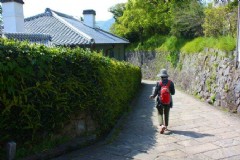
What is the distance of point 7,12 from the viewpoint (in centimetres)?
1320

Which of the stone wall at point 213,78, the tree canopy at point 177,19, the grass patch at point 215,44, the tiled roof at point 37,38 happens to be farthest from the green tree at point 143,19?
the tiled roof at point 37,38

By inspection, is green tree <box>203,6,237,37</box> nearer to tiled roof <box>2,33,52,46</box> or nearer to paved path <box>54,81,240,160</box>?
paved path <box>54,81,240,160</box>

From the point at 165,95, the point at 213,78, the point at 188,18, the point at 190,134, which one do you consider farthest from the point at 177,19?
the point at 190,134

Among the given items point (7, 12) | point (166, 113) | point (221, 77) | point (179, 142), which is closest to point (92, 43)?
point (7, 12)

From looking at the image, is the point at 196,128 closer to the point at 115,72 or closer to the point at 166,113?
the point at 166,113

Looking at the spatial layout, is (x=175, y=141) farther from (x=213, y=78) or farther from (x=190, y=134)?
(x=213, y=78)

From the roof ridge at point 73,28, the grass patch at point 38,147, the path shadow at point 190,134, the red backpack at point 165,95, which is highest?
the roof ridge at point 73,28

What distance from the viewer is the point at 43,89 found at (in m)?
4.85

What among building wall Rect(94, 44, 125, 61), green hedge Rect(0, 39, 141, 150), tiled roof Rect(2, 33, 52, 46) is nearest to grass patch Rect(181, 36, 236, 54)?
building wall Rect(94, 44, 125, 61)

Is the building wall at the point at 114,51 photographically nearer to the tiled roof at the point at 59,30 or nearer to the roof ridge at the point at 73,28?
the tiled roof at the point at 59,30

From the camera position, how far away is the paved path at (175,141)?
5480mm

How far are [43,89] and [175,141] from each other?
129 inches

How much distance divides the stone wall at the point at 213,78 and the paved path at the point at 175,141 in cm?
111

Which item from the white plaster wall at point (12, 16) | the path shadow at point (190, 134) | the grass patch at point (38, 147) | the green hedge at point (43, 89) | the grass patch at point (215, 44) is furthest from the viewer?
the white plaster wall at point (12, 16)
